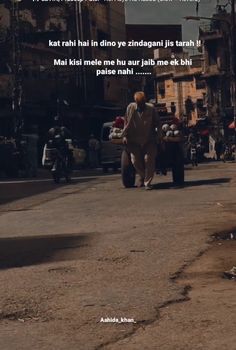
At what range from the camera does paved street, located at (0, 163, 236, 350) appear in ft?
14.9

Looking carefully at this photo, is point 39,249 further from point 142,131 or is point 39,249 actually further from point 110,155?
point 110,155

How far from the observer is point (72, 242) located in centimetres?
863

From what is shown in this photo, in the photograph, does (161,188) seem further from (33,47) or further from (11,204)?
(33,47)

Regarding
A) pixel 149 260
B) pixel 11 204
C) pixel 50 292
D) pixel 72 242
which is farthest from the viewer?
pixel 11 204

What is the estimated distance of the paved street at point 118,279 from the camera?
455cm

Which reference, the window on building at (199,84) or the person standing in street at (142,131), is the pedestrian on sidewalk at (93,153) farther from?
the window on building at (199,84)

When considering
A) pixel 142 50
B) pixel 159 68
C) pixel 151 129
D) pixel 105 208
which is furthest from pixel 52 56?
pixel 105 208

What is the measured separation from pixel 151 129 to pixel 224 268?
10.1m

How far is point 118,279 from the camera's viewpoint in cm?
631

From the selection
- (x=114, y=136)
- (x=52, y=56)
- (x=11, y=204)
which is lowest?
(x=11, y=204)

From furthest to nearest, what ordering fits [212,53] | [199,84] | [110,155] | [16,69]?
[199,84] < [212,53] < [110,155] < [16,69]

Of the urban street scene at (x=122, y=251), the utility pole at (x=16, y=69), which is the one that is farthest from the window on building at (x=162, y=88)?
the utility pole at (x=16, y=69)

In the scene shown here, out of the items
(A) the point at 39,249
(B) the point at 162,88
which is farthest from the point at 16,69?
(B) the point at 162,88

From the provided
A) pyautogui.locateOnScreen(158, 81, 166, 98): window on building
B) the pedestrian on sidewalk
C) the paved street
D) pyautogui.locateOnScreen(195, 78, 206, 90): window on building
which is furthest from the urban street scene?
pyautogui.locateOnScreen(158, 81, 166, 98): window on building
